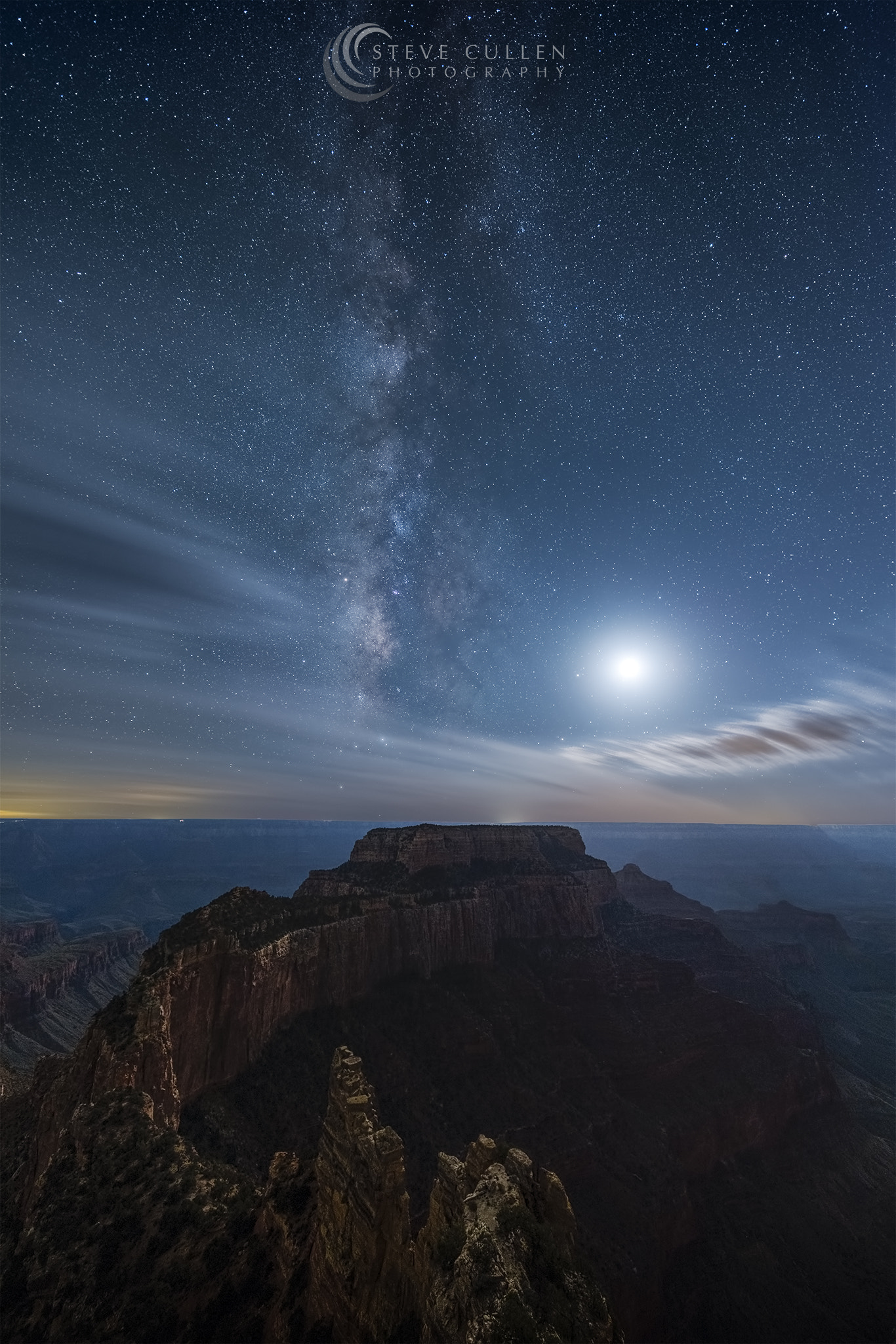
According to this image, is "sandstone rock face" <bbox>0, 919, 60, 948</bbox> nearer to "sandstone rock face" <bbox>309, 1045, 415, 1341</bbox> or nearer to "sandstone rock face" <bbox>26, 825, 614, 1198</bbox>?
"sandstone rock face" <bbox>26, 825, 614, 1198</bbox>

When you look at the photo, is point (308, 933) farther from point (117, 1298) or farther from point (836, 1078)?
point (836, 1078)

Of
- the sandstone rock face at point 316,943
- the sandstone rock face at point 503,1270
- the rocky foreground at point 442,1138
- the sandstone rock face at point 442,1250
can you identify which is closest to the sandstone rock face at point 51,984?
the sandstone rock face at point 316,943

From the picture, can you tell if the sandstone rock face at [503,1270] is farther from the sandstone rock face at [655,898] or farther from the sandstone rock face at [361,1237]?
the sandstone rock face at [655,898]

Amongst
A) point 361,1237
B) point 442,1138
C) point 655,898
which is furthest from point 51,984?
point 655,898

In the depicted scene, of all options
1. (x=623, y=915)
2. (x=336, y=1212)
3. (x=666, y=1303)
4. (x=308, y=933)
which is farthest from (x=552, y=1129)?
(x=623, y=915)

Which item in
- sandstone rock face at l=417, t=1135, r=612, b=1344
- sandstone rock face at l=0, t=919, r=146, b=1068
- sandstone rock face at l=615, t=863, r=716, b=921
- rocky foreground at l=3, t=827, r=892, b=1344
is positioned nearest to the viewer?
sandstone rock face at l=417, t=1135, r=612, b=1344

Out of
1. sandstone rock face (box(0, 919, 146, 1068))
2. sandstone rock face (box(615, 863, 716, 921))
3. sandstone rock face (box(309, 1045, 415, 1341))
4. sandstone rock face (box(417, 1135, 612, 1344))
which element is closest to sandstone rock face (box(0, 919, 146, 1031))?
sandstone rock face (box(0, 919, 146, 1068))
